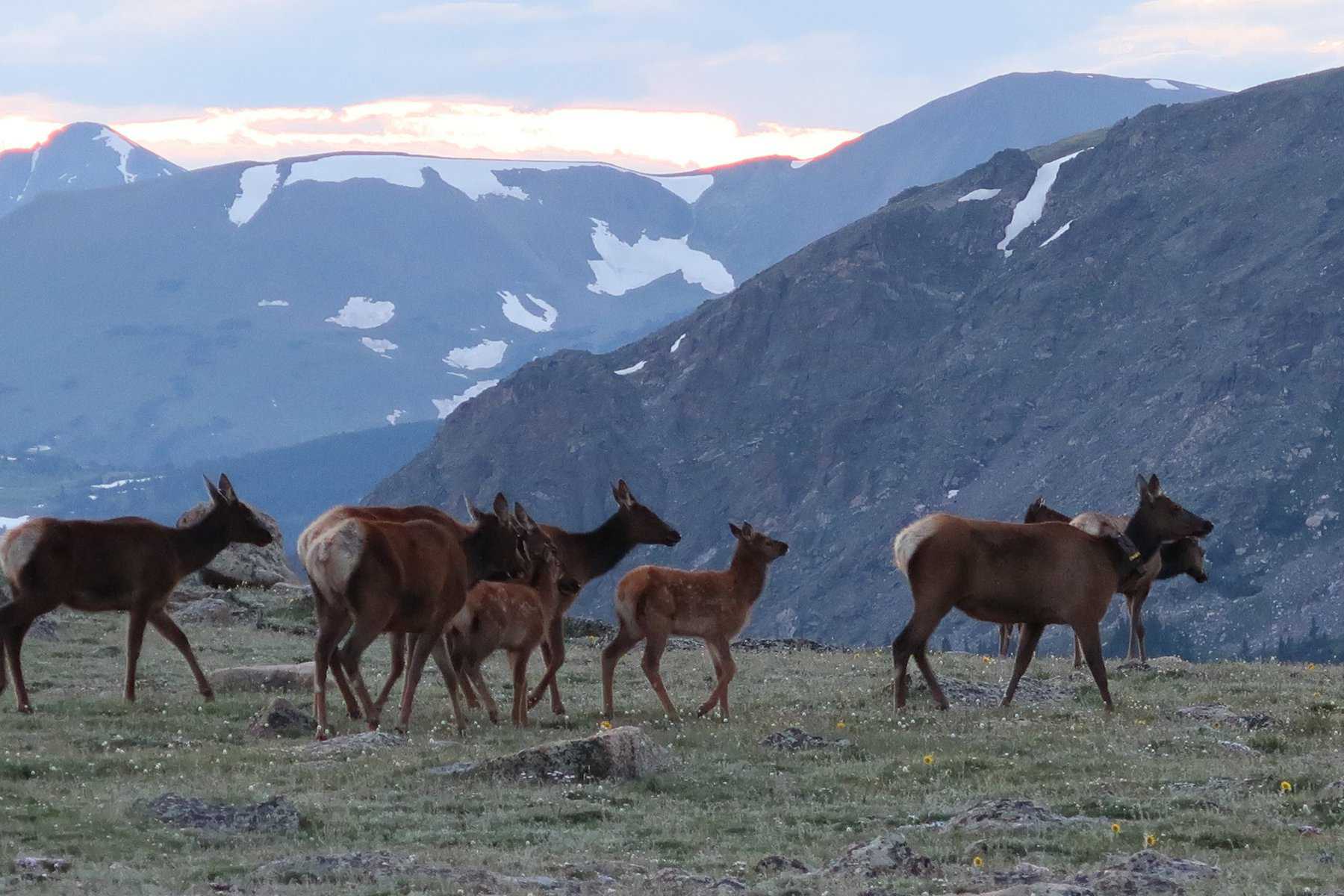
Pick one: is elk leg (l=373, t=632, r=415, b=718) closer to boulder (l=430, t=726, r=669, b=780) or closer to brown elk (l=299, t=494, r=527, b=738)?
brown elk (l=299, t=494, r=527, b=738)

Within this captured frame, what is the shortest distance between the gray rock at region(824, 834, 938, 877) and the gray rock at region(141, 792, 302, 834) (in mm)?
4293

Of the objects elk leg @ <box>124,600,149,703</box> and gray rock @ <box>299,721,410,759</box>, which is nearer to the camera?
gray rock @ <box>299,721,410,759</box>

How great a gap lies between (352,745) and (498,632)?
2.84 meters

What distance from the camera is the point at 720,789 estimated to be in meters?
15.2

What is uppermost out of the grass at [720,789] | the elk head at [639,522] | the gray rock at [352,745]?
the elk head at [639,522]

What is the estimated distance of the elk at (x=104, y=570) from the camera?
1998 centimetres

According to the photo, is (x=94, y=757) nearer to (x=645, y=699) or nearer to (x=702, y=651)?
(x=645, y=699)

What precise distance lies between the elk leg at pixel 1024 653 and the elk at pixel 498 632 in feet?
18.3

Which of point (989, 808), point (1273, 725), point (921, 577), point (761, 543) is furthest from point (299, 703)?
point (1273, 725)

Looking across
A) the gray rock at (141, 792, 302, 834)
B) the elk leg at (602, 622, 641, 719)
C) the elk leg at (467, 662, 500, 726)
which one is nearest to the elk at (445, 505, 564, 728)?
the elk leg at (467, 662, 500, 726)

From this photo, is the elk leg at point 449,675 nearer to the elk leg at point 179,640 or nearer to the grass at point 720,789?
the grass at point 720,789

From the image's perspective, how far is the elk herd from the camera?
1847cm

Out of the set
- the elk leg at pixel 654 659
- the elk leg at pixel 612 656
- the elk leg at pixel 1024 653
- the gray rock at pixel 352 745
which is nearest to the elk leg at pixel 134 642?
the gray rock at pixel 352 745

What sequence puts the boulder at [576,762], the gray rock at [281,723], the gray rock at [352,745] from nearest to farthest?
the boulder at [576,762]
the gray rock at [352,745]
the gray rock at [281,723]
